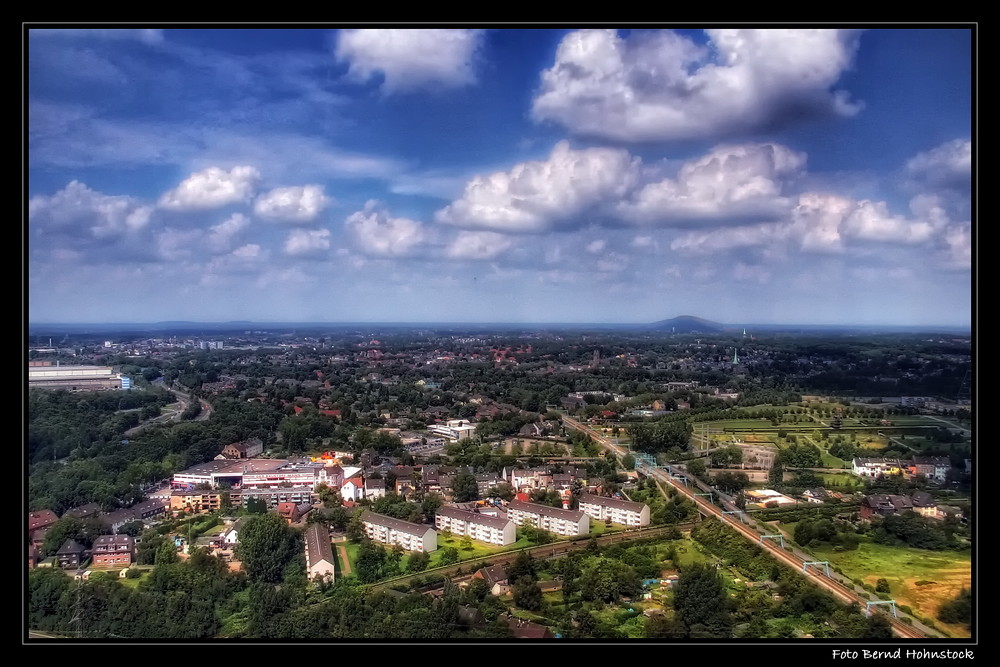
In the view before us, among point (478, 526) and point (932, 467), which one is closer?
point (478, 526)

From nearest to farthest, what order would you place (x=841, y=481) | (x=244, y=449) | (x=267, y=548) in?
1. (x=267, y=548)
2. (x=841, y=481)
3. (x=244, y=449)

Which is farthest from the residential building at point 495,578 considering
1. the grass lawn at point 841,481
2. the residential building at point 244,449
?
the residential building at point 244,449

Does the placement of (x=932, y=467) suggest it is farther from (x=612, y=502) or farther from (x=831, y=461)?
(x=612, y=502)

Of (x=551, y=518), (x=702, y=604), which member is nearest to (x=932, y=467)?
(x=702, y=604)

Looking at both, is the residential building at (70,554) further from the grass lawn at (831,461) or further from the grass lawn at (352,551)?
the grass lawn at (831,461)

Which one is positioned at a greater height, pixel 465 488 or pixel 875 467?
pixel 875 467

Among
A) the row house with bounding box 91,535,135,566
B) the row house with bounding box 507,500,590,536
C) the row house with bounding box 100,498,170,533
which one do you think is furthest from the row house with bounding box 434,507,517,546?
the row house with bounding box 100,498,170,533

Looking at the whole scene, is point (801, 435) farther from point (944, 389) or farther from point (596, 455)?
point (596, 455)
